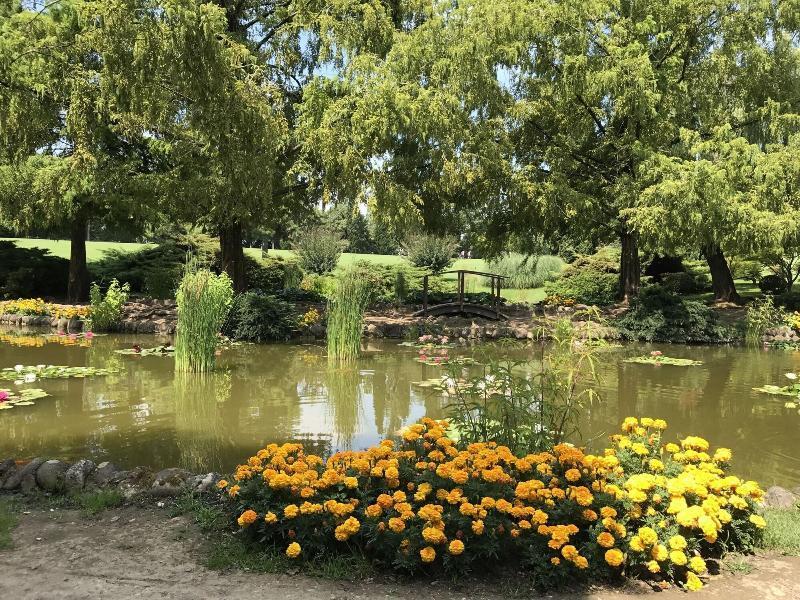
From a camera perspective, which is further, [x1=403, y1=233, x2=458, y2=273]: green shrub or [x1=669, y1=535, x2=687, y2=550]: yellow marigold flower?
[x1=403, y1=233, x2=458, y2=273]: green shrub

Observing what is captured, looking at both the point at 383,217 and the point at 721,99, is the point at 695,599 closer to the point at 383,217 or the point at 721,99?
the point at 383,217

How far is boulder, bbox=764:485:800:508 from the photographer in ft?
13.4

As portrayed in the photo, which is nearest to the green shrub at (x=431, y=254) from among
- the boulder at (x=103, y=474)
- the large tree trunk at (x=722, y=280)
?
the large tree trunk at (x=722, y=280)

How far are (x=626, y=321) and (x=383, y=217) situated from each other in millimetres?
5717

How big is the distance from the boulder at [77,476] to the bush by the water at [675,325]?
38.1 ft

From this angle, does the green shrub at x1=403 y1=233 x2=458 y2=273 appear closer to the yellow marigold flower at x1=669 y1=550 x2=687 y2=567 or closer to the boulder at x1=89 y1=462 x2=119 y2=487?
the boulder at x1=89 y1=462 x2=119 y2=487

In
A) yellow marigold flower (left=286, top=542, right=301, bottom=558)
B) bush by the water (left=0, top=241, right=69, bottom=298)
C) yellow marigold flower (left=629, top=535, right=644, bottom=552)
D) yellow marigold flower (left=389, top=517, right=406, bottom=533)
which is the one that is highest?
bush by the water (left=0, top=241, right=69, bottom=298)

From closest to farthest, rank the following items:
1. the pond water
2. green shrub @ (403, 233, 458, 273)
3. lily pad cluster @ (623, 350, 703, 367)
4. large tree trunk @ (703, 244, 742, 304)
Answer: the pond water, lily pad cluster @ (623, 350, 703, 367), large tree trunk @ (703, 244, 742, 304), green shrub @ (403, 233, 458, 273)

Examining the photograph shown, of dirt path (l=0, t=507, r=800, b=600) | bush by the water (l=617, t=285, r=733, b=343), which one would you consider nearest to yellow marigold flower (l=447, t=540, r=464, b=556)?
dirt path (l=0, t=507, r=800, b=600)

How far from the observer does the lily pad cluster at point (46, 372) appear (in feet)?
25.8

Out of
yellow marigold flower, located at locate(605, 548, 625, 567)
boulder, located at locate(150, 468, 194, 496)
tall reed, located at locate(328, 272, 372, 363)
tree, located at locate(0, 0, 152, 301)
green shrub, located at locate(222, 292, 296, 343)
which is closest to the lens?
yellow marigold flower, located at locate(605, 548, 625, 567)

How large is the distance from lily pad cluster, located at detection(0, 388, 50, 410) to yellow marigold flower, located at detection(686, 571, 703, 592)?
20.4 ft

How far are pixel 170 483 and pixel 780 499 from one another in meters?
3.86

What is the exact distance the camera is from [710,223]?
12.4 meters
